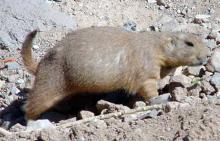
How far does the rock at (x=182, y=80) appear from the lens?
7.28 metres

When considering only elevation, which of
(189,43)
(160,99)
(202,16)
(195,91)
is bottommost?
(160,99)

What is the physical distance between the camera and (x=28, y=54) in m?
7.42

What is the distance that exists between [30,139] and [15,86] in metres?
2.20

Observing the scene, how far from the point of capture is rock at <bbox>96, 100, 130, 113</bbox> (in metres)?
6.73

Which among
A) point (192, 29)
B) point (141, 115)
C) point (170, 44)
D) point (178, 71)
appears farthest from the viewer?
point (192, 29)

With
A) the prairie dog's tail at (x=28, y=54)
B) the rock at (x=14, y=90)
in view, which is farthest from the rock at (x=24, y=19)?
the prairie dog's tail at (x=28, y=54)

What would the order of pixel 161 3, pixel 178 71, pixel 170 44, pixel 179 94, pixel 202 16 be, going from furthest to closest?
1. pixel 161 3
2. pixel 202 16
3. pixel 178 71
4. pixel 170 44
5. pixel 179 94

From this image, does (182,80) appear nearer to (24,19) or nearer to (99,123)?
(99,123)

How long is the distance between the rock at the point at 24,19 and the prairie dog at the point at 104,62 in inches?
48.1

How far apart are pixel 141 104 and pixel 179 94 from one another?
50cm

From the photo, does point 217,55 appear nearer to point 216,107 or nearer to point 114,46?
point 114,46

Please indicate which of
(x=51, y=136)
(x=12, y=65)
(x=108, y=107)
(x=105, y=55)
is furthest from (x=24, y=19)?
(x=51, y=136)

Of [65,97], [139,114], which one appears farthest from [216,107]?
[65,97]

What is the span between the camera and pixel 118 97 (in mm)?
7734
